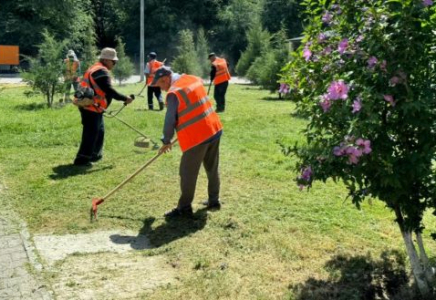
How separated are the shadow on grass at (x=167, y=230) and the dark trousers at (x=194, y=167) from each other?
0.20 m

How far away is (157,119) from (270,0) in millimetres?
36475

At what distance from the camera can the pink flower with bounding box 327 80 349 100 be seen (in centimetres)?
302

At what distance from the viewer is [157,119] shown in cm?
1209

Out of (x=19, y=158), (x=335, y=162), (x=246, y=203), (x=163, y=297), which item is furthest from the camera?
(x=19, y=158)

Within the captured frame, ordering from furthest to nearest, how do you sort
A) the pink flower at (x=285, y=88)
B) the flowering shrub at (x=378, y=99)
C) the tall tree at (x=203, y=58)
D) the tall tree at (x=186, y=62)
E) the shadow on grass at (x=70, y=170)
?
the tall tree at (x=203, y=58), the tall tree at (x=186, y=62), the shadow on grass at (x=70, y=170), the pink flower at (x=285, y=88), the flowering shrub at (x=378, y=99)

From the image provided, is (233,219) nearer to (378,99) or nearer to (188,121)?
(188,121)

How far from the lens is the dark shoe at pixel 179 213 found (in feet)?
18.3

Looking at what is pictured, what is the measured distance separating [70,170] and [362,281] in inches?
193

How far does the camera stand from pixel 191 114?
17.3ft

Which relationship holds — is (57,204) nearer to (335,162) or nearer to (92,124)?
(92,124)

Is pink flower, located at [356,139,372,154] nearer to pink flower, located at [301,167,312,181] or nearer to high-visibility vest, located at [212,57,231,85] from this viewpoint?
pink flower, located at [301,167,312,181]

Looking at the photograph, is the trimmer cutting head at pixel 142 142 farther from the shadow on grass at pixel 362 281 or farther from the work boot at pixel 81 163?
the shadow on grass at pixel 362 281

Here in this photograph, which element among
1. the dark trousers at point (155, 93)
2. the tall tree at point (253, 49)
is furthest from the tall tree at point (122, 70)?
the dark trousers at point (155, 93)

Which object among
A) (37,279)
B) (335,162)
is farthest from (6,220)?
(335,162)
